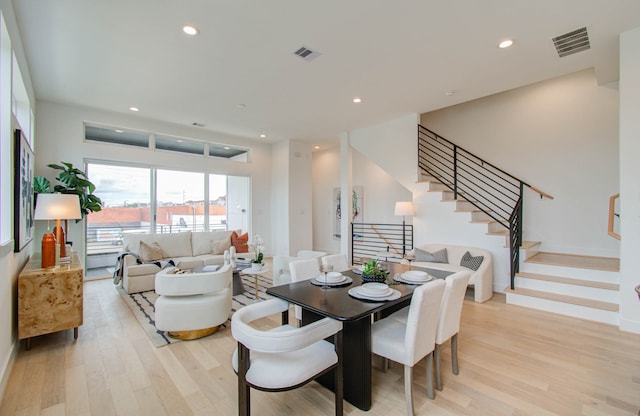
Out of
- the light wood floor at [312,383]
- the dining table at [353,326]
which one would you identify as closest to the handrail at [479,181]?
the light wood floor at [312,383]

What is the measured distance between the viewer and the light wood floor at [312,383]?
197 cm

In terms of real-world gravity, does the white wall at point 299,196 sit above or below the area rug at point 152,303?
above

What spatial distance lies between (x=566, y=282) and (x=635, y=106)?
7.28 feet

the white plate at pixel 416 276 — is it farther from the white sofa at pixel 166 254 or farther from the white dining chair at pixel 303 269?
the white sofa at pixel 166 254

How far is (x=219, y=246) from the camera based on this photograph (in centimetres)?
593

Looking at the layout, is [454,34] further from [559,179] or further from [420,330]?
[559,179]

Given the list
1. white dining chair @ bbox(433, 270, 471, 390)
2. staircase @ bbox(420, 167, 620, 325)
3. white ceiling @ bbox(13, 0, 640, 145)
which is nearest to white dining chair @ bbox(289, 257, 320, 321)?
white dining chair @ bbox(433, 270, 471, 390)

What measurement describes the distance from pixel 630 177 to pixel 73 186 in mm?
7671

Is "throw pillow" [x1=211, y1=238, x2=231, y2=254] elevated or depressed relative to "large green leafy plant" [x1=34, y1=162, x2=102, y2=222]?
depressed

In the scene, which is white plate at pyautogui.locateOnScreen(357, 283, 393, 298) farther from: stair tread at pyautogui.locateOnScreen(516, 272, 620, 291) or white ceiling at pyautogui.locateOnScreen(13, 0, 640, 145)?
stair tread at pyautogui.locateOnScreen(516, 272, 620, 291)

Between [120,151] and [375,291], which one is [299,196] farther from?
[375,291]

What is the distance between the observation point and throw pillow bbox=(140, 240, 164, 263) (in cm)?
498

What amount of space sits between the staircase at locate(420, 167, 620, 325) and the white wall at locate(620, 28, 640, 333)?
311 millimetres

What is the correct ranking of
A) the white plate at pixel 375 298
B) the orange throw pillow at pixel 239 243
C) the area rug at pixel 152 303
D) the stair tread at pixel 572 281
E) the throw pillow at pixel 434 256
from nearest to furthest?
the white plate at pixel 375 298
the area rug at pixel 152 303
the stair tread at pixel 572 281
the throw pillow at pixel 434 256
the orange throw pillow at pixel 239 243
